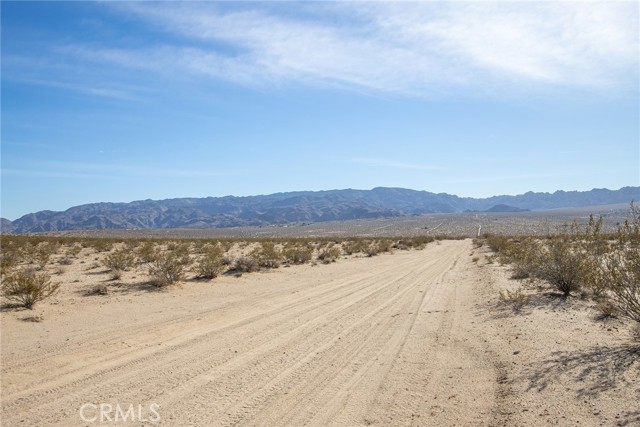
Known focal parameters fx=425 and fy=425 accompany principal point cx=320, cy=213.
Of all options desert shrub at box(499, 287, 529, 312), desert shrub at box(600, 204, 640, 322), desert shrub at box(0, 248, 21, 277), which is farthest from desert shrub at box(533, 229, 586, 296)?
desert shrub at box(0, 248, 21, 277)

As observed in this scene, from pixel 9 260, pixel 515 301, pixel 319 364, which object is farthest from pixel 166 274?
pixel 515 301

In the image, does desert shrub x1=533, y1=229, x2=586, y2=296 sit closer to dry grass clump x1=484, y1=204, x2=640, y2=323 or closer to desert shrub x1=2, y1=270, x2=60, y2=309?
dry grass clump x1=484, y1=204, x2=640, y2=323

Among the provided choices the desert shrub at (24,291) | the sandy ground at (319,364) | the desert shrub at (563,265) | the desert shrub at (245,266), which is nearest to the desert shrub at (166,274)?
the sandy ground at (319,364)

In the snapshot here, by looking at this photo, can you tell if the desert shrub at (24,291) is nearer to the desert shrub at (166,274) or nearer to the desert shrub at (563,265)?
the desert shrub at (166,274)

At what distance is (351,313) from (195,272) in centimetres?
949

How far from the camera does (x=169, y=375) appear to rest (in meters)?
6.29

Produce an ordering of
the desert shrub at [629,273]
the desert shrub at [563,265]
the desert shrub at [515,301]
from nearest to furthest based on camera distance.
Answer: the desert shrub at [629,273] < the desert shrub at [515,301] < the desert shrub at [563,265]

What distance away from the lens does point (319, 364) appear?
6699 millimetres

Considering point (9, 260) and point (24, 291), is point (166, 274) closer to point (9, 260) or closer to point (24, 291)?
point (24, 291)

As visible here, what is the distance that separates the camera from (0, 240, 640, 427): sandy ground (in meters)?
5.00

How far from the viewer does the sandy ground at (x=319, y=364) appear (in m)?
5.00

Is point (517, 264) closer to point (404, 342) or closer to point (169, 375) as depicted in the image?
point (404, 342)

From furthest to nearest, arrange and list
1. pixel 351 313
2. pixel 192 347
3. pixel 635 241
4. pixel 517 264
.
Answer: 1. pixel 517 264
2. pixel 351 313
3. pixel 192 347
4. pixel 635 241

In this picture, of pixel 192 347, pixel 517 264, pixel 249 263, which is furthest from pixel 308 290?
pixel 517 264
